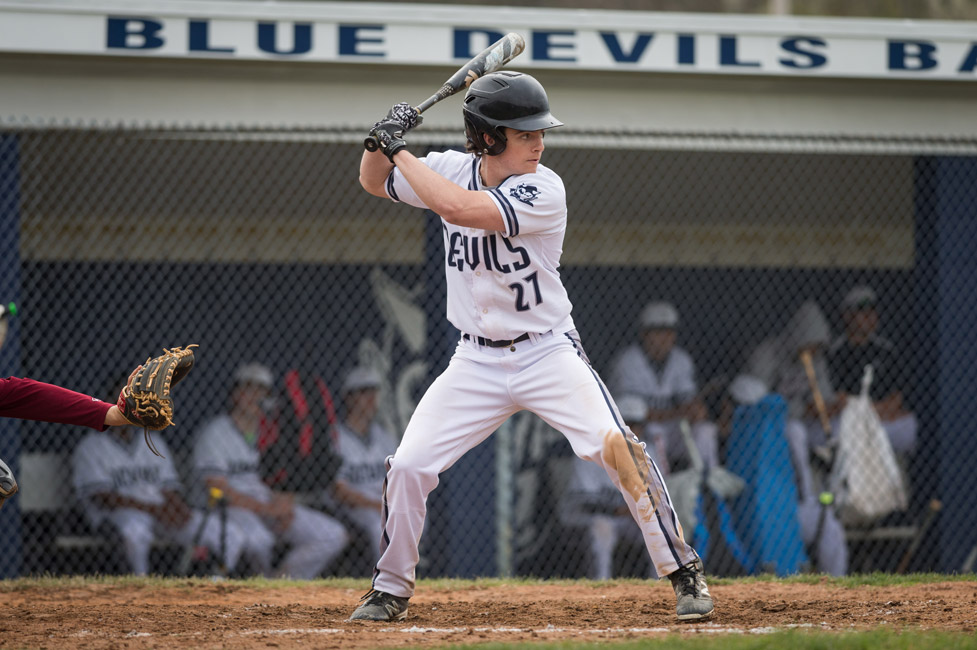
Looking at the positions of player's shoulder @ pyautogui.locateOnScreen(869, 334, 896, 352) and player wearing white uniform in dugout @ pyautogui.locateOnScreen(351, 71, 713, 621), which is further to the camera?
player's shoulder @ pyautogui.locateOnScreen(869, 334, 896, 352)

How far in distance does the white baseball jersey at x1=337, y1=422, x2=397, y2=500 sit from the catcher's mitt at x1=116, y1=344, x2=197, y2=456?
3398mm

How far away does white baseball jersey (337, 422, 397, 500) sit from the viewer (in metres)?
6.81

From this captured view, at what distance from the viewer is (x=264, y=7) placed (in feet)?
19.4

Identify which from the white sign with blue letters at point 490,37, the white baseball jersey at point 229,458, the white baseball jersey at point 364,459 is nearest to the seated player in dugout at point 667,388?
the white baseball jersey at point 364,459

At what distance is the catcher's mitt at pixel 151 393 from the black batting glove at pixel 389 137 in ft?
2.94

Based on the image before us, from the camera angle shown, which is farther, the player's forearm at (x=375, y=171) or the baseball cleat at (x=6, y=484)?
the player's forearm at (x=375, y=171)

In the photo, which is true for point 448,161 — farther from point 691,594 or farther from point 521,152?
point 691,594


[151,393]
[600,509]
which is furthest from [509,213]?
[600,509]

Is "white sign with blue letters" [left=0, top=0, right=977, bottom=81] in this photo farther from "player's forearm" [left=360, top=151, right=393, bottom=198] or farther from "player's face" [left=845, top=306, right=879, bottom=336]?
"player's forearm" [left=360, top=151, right=393, bottom=198]

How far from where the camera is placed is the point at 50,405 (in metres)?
3.34

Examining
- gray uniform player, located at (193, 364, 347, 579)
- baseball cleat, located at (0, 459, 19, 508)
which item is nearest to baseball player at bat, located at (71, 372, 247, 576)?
gray uniform player, located at (193, 364, 347, 579)

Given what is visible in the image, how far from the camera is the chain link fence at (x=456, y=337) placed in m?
6.39

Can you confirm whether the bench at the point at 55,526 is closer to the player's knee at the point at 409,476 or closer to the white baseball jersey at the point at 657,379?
the white baseball jersey at the point at 657,379

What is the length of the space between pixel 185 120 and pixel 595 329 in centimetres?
353
